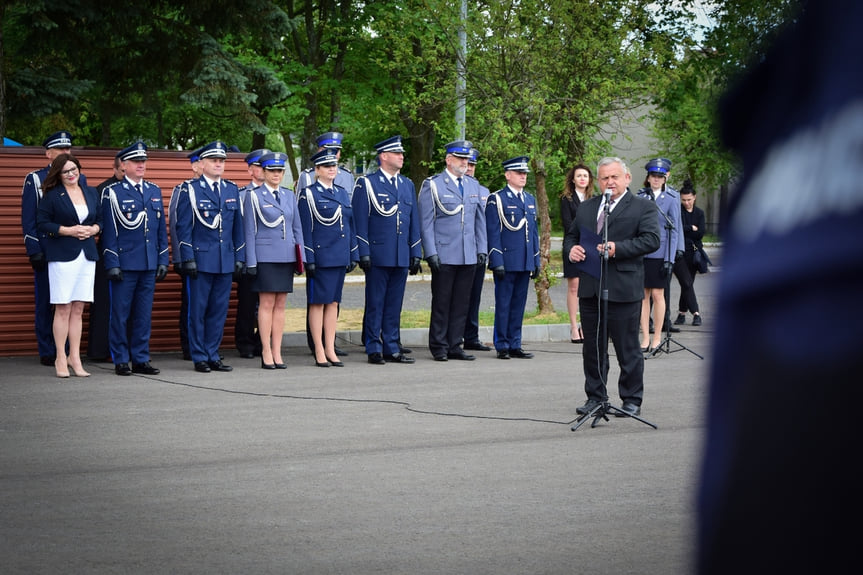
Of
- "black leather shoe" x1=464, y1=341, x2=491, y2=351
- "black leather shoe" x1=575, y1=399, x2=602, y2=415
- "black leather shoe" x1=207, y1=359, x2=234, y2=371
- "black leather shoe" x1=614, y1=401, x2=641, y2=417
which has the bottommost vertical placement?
"black leather shoe" x1=464, y1=341, x2=491, y2=351

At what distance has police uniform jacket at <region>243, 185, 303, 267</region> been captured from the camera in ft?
43.3

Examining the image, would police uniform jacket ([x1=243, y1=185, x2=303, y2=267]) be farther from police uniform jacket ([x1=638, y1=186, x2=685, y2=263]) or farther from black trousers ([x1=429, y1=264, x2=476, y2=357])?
police uniform jacket ([x1=638, y1=186, x2=685, y2=263])

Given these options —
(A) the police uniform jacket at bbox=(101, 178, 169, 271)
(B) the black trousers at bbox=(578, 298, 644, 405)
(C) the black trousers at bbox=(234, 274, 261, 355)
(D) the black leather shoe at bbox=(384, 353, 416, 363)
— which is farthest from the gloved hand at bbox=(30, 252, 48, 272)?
(B) the black trousers at bbox=(578, 298, 644, 405)

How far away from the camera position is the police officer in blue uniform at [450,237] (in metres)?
14.3

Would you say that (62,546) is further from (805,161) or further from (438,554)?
(805,161)

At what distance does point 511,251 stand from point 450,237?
85 centimetres

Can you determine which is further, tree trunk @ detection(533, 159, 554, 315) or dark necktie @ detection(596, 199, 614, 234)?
tree trunk @ detection(533, 159, 554, 315)

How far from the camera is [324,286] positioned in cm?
1343

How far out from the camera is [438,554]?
5434mm

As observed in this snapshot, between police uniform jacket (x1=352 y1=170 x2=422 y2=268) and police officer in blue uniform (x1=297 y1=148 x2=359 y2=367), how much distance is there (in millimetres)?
254

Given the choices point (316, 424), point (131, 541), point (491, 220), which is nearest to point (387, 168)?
point (491, 220)

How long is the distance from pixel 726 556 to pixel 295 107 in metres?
31.4

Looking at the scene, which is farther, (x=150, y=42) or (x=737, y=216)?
(x=150, y=42)

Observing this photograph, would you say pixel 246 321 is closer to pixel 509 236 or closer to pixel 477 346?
pixel 477 346
